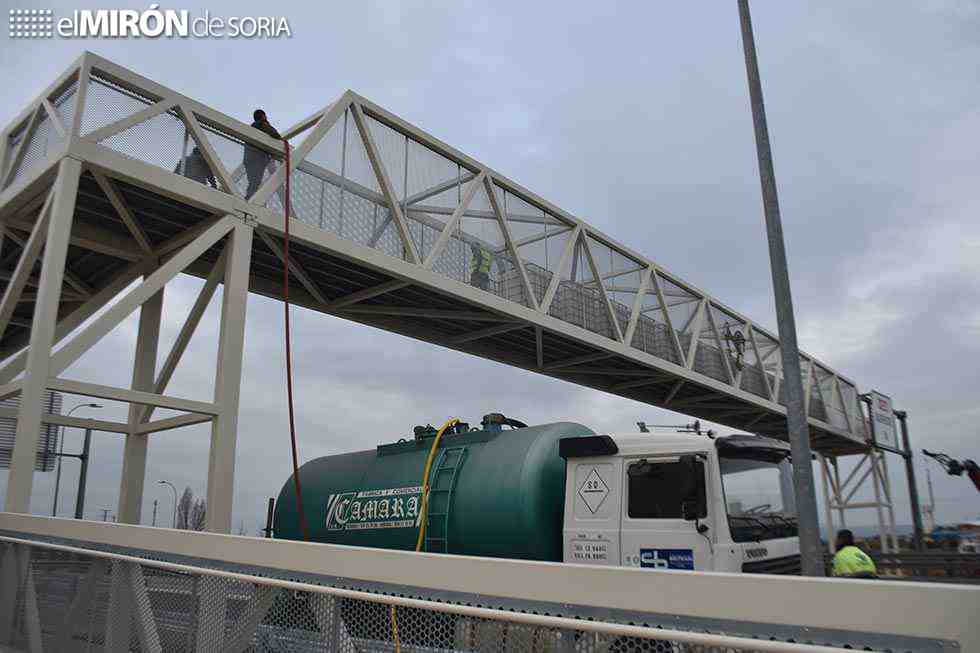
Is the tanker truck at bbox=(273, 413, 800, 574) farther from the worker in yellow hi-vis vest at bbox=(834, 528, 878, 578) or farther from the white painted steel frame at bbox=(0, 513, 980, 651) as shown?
the white painted steel frame at bbox=(0, 513, 980, 651)

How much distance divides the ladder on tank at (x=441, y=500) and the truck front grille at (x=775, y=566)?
133 inches

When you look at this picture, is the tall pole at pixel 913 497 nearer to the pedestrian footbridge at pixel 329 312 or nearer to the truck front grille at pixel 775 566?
the pedestrian footbridge at pixel 329 312

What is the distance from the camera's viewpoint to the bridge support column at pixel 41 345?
8.35 m

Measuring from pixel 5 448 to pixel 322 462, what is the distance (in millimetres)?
6457

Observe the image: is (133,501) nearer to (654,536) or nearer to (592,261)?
(654,536)

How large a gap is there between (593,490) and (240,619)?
4.30 metres

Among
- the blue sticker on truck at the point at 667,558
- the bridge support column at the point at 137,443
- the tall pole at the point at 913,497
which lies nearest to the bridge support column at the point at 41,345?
the bridge support column at the point at 137,443

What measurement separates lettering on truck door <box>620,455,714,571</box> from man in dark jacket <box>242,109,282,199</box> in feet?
24.6

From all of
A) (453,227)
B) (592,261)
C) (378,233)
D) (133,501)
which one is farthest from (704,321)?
(133,501)

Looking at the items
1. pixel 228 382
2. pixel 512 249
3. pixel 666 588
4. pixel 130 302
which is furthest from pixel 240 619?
pixel 512 249

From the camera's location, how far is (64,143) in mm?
9195

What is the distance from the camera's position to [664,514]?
749cm

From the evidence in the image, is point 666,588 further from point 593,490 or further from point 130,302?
point 130,302

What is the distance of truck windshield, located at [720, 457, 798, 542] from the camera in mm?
7457
